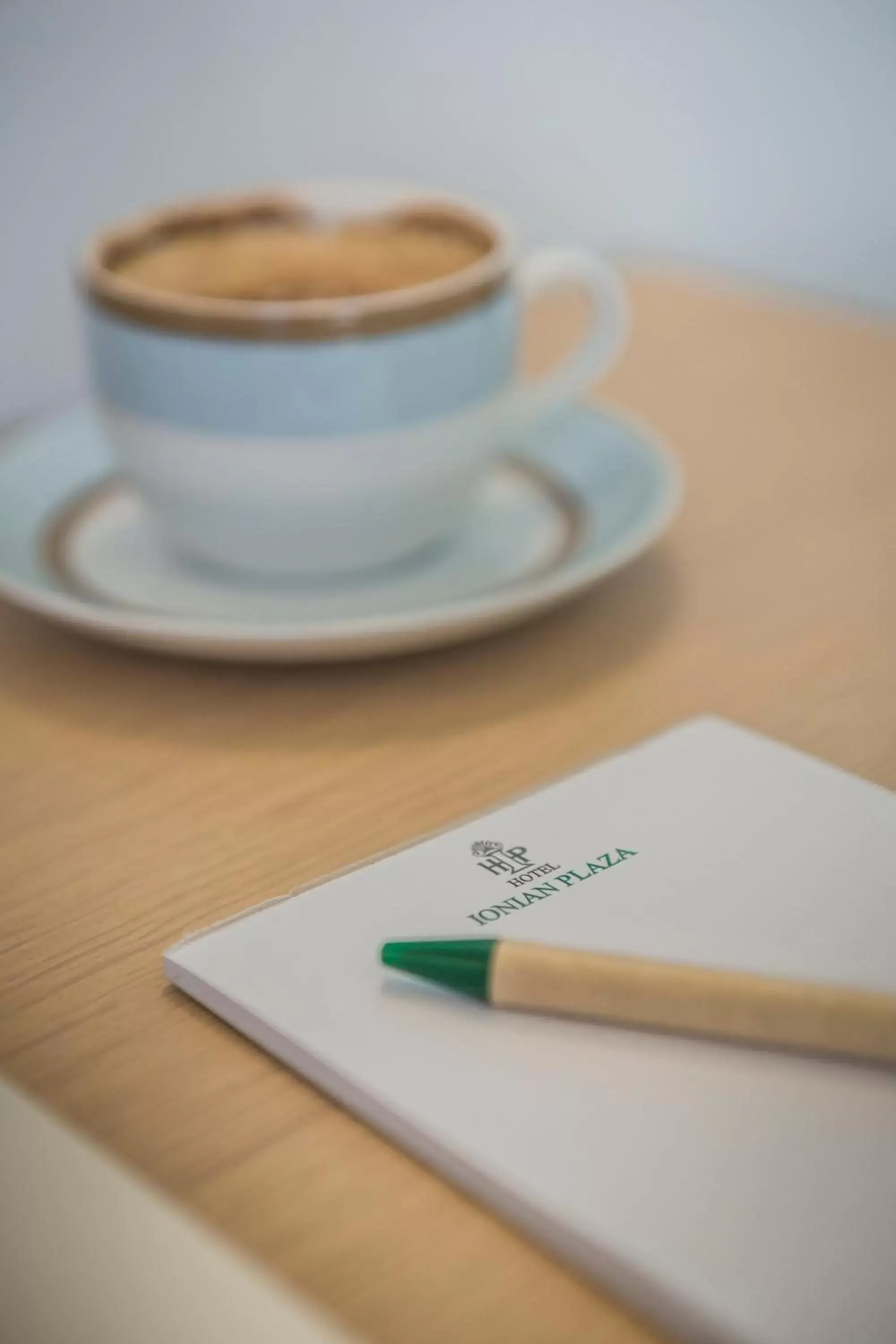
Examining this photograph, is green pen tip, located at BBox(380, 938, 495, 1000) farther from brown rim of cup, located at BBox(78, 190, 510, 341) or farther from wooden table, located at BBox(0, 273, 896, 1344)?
brown rim of cup, located at BBox(78, 190, 510, 341)

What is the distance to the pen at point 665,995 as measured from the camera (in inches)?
11.3

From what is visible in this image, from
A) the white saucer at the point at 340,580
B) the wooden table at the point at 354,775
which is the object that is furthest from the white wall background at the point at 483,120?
the wooden table at the point at 354,775

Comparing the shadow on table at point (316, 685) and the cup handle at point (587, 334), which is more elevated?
the cup handle at point (587, 334)

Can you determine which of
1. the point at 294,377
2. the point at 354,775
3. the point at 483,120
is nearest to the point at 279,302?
the point at 294,377

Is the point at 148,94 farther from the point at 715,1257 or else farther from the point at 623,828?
the point at 715,1257

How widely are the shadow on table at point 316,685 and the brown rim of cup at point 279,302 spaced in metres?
0.10

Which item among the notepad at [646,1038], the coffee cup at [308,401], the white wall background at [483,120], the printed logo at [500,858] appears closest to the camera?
the notepad at [646,1038]

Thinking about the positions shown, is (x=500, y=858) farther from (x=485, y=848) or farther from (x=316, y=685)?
(x=316, y=685)

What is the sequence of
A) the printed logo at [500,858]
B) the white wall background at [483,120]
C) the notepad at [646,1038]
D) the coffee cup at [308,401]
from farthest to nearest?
the white wall background at [483,120]
the coffee cup at [308,401]
the printed logo at [500,858]
the notepad at [646,1038]

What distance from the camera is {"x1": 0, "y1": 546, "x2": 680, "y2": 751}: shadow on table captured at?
0.45m

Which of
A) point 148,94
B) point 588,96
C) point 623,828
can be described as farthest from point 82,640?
point 588,96

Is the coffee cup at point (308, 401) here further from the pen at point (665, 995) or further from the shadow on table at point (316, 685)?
the pen at point (665, 995)

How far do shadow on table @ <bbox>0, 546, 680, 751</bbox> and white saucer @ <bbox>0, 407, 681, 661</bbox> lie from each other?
0.05 ft

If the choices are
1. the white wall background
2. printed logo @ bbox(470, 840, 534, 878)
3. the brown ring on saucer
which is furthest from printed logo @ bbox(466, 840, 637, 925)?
the white wall background
